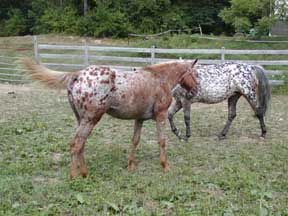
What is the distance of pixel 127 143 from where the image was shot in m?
7.11

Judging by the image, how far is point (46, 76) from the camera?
5297 mm

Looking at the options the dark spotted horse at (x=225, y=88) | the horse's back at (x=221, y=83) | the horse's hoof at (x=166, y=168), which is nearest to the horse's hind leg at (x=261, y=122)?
the dark spotted horse at (x=225, y=88)

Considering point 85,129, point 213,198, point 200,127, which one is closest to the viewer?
point 213,198

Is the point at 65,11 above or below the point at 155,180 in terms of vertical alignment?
above

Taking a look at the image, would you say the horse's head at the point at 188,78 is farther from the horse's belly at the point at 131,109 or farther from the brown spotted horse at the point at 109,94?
the horse's belly at the point at 131,109

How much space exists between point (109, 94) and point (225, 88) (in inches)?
114

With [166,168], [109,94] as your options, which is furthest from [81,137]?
[166,168]

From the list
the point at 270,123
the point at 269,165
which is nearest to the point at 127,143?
the point at 269,165

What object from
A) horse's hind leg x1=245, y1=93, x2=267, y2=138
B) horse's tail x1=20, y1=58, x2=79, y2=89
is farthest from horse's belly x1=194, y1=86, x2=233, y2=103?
horse's tail x1=20, y1=58, x2=79, y2=89

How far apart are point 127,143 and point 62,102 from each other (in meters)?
4.43

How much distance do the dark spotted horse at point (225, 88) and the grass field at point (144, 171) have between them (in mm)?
525

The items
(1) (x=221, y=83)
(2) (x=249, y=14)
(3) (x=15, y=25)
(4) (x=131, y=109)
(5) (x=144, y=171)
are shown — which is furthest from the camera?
(3) (x=15, y=25)

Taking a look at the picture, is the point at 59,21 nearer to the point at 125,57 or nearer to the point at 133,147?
the point at 125,57

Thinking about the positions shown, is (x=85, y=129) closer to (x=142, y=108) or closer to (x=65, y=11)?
(x=142, y=108)
